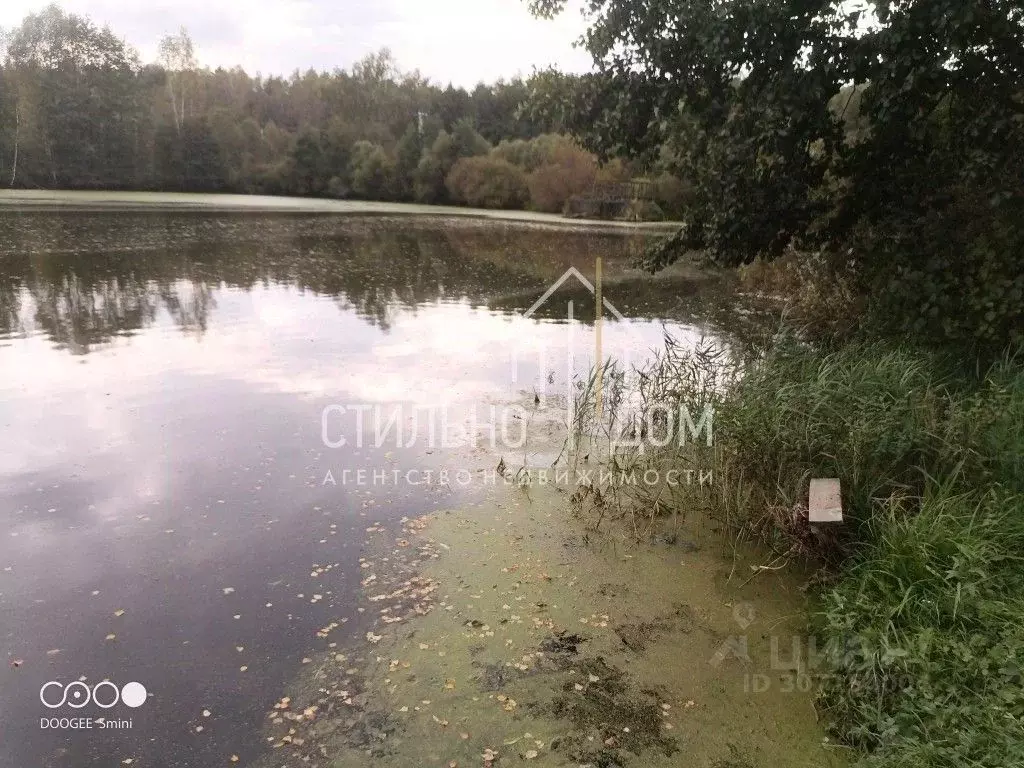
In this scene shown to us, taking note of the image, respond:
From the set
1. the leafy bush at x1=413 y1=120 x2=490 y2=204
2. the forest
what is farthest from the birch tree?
the leafy bush at x1=413 y1=120 x2=490 y2=204

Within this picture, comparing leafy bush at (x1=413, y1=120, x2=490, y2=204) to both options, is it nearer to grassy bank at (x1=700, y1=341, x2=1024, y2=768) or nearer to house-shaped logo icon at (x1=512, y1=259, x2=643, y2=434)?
house-shaped logo icon at (x1=512, y1=259, x2=643, y2=434)

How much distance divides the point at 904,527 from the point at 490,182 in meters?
31.4

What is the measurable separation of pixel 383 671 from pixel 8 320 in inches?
325

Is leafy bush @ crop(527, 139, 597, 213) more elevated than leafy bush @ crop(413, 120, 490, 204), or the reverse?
leafy bush @ crop(413, 120, 490, 204)

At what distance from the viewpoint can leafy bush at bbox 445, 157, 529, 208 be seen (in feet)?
105

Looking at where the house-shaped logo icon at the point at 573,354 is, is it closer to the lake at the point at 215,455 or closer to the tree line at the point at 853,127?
the lake at the point at 215,455

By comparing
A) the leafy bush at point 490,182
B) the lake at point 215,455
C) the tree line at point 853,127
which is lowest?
the lake at point 215,455

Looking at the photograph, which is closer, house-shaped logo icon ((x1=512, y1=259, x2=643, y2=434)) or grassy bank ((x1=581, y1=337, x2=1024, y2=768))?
grassy bank ((x1=581, y1=337, x2=1024, y2=768))

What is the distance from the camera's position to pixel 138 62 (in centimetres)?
3938

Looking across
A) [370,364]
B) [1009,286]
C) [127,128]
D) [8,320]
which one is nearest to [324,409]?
[370,364]

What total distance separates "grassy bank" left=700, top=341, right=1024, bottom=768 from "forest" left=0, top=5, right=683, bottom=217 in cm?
2213

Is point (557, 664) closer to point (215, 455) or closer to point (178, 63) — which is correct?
point (215, 455)

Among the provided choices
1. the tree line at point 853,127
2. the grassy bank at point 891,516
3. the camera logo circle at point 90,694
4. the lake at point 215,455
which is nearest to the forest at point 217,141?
the lake at point 215,455

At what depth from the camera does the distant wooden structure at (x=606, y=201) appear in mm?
27578
